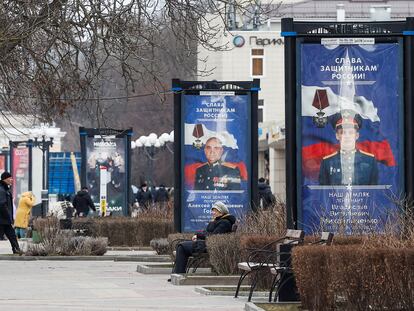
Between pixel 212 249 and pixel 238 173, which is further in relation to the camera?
pixel 238 173

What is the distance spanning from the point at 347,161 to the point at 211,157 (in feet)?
26.2

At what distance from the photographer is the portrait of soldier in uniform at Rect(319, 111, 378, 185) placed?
57.5 feet

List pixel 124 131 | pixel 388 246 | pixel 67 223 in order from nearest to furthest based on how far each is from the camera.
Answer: pixel 388 246, pixel 67 223, pixel 124 131

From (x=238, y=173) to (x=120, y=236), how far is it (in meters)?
8.90

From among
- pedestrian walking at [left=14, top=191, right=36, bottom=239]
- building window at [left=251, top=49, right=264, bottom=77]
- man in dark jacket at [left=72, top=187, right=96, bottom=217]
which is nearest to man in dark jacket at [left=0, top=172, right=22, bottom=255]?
pedestrian walking at [left=14, top=191, right=36, bottom=239]

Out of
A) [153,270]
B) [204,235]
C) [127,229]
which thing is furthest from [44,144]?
[204,235]

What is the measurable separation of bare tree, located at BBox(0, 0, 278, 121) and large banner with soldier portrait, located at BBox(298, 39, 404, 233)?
6317 mm

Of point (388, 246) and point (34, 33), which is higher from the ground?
point (34, 33)

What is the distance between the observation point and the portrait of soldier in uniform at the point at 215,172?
25281mm

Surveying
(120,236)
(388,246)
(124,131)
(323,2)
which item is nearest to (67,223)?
(120,236)

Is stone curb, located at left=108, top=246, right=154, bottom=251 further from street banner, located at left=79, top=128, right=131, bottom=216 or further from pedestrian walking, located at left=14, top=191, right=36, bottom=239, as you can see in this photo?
street banner, located at left=79, top=128, right=131, bottom=216

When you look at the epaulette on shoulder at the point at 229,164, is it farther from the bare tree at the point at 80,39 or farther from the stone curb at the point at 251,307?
the stone curb at the point at 251,307

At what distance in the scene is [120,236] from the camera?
1328 inches

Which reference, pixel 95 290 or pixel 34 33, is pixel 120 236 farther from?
pixel 95 290
